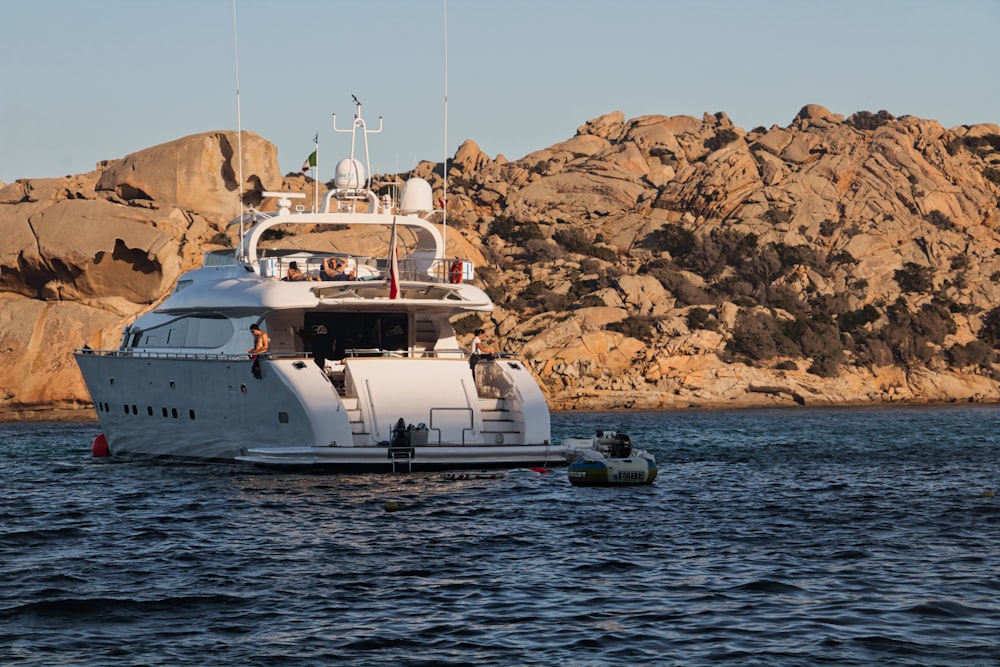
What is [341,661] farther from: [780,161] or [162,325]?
[780,161]

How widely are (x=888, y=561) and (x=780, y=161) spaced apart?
280 feet

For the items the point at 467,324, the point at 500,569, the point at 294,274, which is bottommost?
the point at 500,569

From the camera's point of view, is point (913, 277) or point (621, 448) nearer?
point (621, 448)

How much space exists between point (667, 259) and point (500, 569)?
70.7 meters

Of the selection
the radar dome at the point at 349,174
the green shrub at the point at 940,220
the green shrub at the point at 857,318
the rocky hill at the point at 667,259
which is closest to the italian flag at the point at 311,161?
the radar dome at the point at 349,174

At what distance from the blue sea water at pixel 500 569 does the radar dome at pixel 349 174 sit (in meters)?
8.68

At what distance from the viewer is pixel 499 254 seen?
85938mm

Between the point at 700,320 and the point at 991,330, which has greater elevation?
the point at 700,320

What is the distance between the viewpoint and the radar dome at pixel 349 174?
107 feet

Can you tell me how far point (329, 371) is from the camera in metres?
26.2

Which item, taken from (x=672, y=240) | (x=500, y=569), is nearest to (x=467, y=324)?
(x=672, y=240)

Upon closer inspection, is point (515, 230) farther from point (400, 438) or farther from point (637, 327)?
point (400, 438)

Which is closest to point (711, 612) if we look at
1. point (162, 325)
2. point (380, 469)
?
point (380, 469)

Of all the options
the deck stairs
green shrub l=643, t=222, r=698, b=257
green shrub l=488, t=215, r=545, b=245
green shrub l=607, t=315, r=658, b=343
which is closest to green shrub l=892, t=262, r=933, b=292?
green shrub l=643, t=222, r=698, b=257
